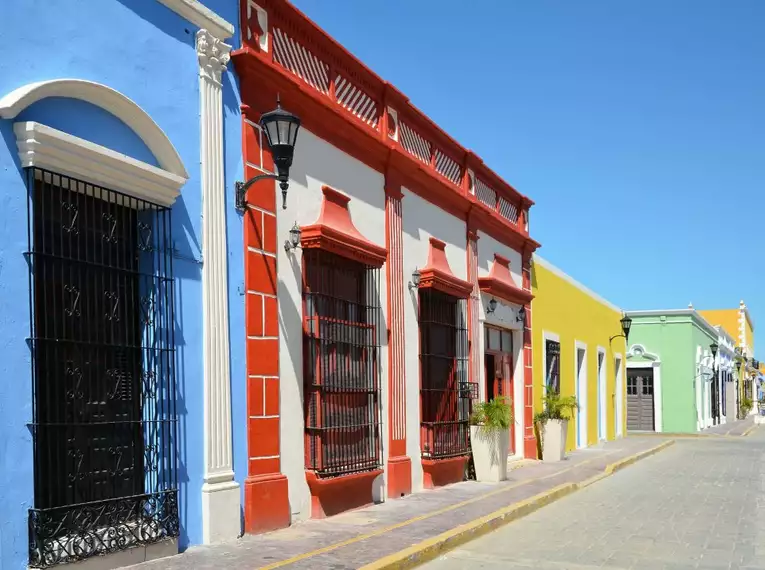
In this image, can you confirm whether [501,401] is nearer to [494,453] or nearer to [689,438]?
[494,453]

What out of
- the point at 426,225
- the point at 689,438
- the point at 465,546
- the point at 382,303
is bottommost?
the point at 689,438

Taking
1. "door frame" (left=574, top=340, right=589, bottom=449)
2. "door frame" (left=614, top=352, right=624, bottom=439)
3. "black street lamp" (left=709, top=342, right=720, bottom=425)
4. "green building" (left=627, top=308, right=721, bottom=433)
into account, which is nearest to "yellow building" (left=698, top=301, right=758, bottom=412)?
"black street lamp" (left=709, top=342, right=720, bottom=425)

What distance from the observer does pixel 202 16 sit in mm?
7492

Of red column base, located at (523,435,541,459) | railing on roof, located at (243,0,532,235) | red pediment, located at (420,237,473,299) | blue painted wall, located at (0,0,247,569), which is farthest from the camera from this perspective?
red column base, located at (523,435,541,459)

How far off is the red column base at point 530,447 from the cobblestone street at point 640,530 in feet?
7.01

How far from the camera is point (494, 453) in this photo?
42.7 ft

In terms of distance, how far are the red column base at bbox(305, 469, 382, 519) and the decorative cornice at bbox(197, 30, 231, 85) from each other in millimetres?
4011

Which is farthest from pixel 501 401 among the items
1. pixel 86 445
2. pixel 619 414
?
pixel 619 414

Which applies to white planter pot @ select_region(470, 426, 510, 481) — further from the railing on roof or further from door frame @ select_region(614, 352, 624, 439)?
door frame @ select_region(614, 352, 624, 439)

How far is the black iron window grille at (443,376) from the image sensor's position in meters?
12.0

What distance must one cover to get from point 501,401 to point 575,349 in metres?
8.49

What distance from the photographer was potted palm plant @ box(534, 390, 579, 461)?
17.0m

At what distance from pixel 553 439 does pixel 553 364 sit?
229 cm

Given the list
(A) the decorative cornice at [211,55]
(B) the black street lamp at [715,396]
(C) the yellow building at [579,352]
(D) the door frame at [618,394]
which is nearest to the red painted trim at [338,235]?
(A) the decorative cornice at [211,55]
